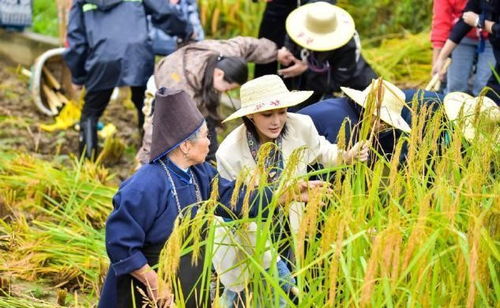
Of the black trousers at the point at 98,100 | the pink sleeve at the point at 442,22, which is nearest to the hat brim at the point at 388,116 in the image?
the pink sleeve at the point at 442,22

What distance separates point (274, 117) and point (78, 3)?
2.90 m

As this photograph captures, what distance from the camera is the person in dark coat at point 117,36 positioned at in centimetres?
675

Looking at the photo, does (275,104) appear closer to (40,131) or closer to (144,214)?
(144,214)

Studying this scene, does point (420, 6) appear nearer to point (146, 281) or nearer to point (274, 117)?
point (274, 117)

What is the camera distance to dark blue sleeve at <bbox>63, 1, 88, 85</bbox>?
687 centimetres

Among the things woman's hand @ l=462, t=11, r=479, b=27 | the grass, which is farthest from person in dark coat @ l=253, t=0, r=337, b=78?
the grass

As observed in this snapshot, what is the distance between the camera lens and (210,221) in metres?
3.17

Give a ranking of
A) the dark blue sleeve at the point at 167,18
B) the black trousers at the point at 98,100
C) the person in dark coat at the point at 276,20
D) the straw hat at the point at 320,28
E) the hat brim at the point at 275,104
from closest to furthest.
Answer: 1. the hat brim at the point at 275,104
2. the straw hat at the point at 320,28
3. the dark blue sleeve at the point at 167,18
4. the person in dark coat at the point at 276,20
5. the black trousers at the point at 98,100

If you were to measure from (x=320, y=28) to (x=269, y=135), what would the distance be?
1961mm

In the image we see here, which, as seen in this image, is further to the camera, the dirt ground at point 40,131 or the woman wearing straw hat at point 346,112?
the dirt ground at point 40,131

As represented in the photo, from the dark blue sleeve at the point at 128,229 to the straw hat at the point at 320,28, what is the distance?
2.59 metres

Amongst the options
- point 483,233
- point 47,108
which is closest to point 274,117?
point 483,233

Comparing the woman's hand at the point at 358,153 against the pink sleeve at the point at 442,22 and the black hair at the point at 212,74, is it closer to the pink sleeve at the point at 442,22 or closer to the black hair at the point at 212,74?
the black hair at the point at 212,74

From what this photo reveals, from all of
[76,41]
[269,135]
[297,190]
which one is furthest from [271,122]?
[76,41]
